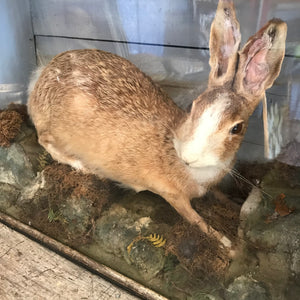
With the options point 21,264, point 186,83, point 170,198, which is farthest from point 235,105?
point 21,264

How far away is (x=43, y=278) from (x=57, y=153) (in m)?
0.52

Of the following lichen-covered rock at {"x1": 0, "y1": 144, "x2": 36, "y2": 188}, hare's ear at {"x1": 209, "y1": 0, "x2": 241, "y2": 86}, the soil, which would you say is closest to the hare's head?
hare's ear at {"x1": 209, "y1": 0, "x2": 241, "y2": 86}

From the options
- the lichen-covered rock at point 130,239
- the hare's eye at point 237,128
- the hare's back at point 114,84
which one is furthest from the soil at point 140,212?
the hare's back at point 114,84

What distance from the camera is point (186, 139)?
2.90 feet

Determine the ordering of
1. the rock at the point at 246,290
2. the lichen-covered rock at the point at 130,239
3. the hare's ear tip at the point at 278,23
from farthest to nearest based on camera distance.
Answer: the lichen-covered rock at the point at 130,239 → the rock at the point at 246,290 → the hare's ear tip at the point at 278,23

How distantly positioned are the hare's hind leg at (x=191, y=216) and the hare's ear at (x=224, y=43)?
16.1 inches

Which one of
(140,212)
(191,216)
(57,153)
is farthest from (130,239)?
(57,153)

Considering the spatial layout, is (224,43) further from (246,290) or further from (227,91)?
(246,290)

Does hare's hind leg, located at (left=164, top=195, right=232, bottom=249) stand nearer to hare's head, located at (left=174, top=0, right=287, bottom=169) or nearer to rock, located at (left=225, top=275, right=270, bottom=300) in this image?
rock, located at (left=225, top=275, right=270, bottom=300)

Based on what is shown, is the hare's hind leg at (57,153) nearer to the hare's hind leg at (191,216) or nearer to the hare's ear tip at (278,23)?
the hare's hind leg at (191,216)

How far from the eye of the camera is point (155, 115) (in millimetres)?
1140

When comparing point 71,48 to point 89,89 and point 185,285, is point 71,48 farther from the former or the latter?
point 185,285

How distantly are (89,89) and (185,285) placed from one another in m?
0.74

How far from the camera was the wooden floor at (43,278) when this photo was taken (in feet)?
3.47
